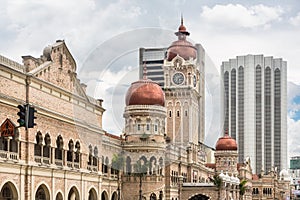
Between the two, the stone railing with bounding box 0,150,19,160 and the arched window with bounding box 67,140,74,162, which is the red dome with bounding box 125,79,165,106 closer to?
the arched window with bounding box 67,140,74,162

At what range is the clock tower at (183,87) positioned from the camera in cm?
8812

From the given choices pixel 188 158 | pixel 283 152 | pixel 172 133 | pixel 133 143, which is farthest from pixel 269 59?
pixel 133 143

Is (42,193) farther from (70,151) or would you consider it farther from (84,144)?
(84,144)

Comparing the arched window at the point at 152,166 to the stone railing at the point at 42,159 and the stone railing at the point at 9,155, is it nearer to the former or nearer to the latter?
the stone railing at the point at 42,159

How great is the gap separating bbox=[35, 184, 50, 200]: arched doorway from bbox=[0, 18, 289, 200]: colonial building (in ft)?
0.23

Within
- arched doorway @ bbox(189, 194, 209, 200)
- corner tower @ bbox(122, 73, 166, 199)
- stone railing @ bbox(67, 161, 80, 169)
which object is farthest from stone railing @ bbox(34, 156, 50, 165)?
arched doorway @ bbox(189, 194, 209, 200)

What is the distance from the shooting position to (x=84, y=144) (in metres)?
51.7

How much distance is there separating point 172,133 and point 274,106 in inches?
2840

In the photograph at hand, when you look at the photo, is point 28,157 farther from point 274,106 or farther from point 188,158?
point 274,106

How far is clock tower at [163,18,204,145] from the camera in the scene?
8812 centimetres

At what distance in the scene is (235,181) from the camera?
8094cm

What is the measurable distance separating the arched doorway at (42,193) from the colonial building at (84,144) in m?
0.07

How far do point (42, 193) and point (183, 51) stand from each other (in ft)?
157

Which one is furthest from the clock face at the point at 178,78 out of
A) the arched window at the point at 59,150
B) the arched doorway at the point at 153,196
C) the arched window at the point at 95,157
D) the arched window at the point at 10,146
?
the arched window at the point at 10,146
